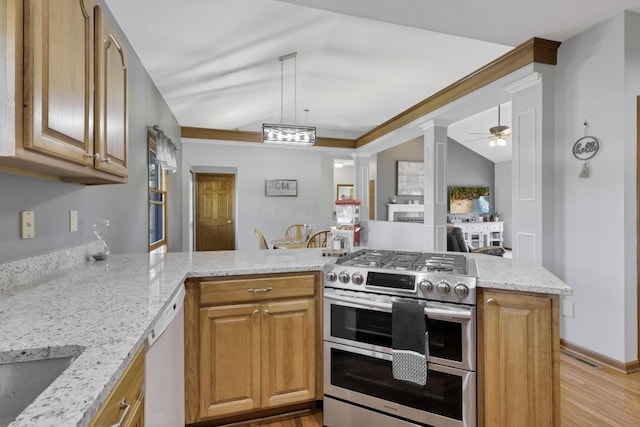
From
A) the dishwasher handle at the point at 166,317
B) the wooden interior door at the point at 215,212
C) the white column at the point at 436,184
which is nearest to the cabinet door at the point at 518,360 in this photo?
the dishwasher handle at the point at 166,317

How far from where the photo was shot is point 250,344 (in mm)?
1750

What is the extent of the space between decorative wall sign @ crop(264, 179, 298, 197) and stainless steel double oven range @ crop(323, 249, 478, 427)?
483 centimetres

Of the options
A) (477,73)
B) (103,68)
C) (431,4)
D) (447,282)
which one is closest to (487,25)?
(431,4)

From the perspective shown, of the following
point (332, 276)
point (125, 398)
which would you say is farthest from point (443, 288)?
point (125, 398)

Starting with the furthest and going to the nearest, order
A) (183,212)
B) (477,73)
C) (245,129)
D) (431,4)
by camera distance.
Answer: (245,129)
(183,212)
(477,73)
(431,4)

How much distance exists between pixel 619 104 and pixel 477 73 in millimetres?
1382

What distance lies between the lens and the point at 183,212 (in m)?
5.84

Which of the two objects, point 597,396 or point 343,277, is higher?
point 343,277

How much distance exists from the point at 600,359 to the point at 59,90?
3600mm

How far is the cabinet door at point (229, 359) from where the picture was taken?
1.69 m

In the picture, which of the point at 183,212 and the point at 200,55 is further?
the point at 183,212

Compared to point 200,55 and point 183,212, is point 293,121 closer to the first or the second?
point 183,212

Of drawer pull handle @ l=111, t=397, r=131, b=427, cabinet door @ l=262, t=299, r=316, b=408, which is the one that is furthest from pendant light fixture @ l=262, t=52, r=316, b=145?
drawer pull handle @ l=111, t=397, r=131, b=427

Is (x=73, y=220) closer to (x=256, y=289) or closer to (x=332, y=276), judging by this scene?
(x=256, y=289)
